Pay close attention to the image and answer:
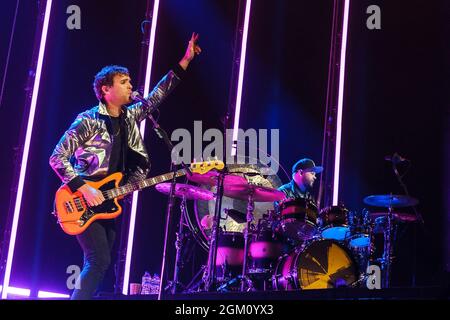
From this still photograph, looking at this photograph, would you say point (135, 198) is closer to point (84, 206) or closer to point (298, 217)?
point (298, 217)

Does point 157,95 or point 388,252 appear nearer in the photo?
point 157,95

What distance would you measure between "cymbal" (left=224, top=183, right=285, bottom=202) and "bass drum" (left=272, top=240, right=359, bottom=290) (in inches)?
22.1

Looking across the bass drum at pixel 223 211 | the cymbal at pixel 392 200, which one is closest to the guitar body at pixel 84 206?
the bass drum at pixel 223 211

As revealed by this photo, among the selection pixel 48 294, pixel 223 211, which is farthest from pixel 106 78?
pixel 223 211

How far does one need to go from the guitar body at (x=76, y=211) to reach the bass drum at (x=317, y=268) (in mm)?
1822

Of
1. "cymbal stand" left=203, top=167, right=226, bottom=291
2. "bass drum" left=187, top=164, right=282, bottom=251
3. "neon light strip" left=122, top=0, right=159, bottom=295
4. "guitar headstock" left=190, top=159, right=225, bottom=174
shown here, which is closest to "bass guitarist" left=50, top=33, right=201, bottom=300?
"guitar headstock" left=190, top=159, right=225, bottom=174

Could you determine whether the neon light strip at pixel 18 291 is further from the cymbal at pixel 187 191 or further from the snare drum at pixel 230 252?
the snare drum at pixel 230 252

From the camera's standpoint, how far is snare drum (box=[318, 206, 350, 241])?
236 inches

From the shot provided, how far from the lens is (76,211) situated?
4434 mm

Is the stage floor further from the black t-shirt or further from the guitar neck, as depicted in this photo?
the black t-shirt

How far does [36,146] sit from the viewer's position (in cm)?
597

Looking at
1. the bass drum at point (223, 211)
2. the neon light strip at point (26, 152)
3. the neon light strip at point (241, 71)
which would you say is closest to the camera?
the neon light strip at point (26, 152)

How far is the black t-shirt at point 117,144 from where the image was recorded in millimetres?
4758

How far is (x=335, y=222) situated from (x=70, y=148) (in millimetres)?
2665
